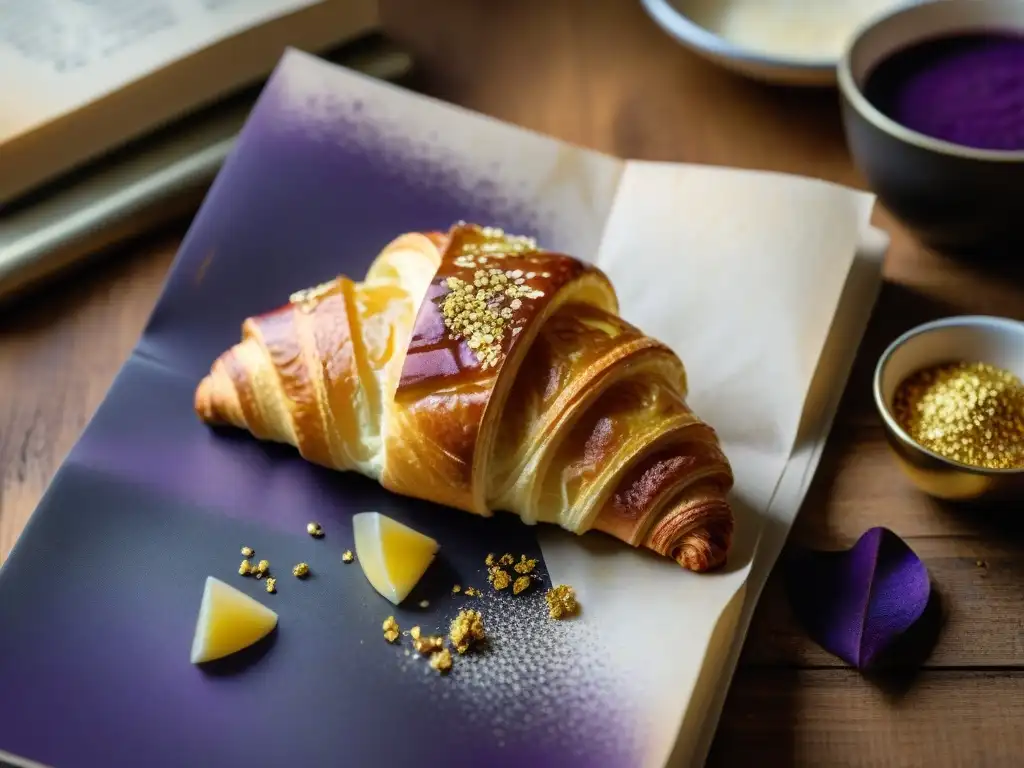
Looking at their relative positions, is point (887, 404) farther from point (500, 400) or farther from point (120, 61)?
point (120, 61)

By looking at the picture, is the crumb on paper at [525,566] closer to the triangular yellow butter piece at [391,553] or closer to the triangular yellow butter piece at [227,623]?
the triangular yellow butter piece at [391,553]

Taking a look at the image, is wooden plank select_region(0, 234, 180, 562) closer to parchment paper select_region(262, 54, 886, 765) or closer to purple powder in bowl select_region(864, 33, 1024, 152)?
parchment paper select_region(262, 54, 886, 765)

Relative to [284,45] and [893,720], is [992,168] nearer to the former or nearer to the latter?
[893,720]

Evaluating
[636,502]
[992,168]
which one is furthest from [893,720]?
[992,168]

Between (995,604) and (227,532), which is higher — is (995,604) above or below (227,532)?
below

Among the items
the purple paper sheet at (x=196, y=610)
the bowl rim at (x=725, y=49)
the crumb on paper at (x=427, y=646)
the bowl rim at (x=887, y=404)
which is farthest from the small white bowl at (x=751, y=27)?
the crumb on paper at (x=427, y=646)

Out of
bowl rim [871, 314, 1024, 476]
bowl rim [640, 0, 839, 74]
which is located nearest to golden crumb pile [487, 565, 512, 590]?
bowl rim [871, 314, 1024, 476]
